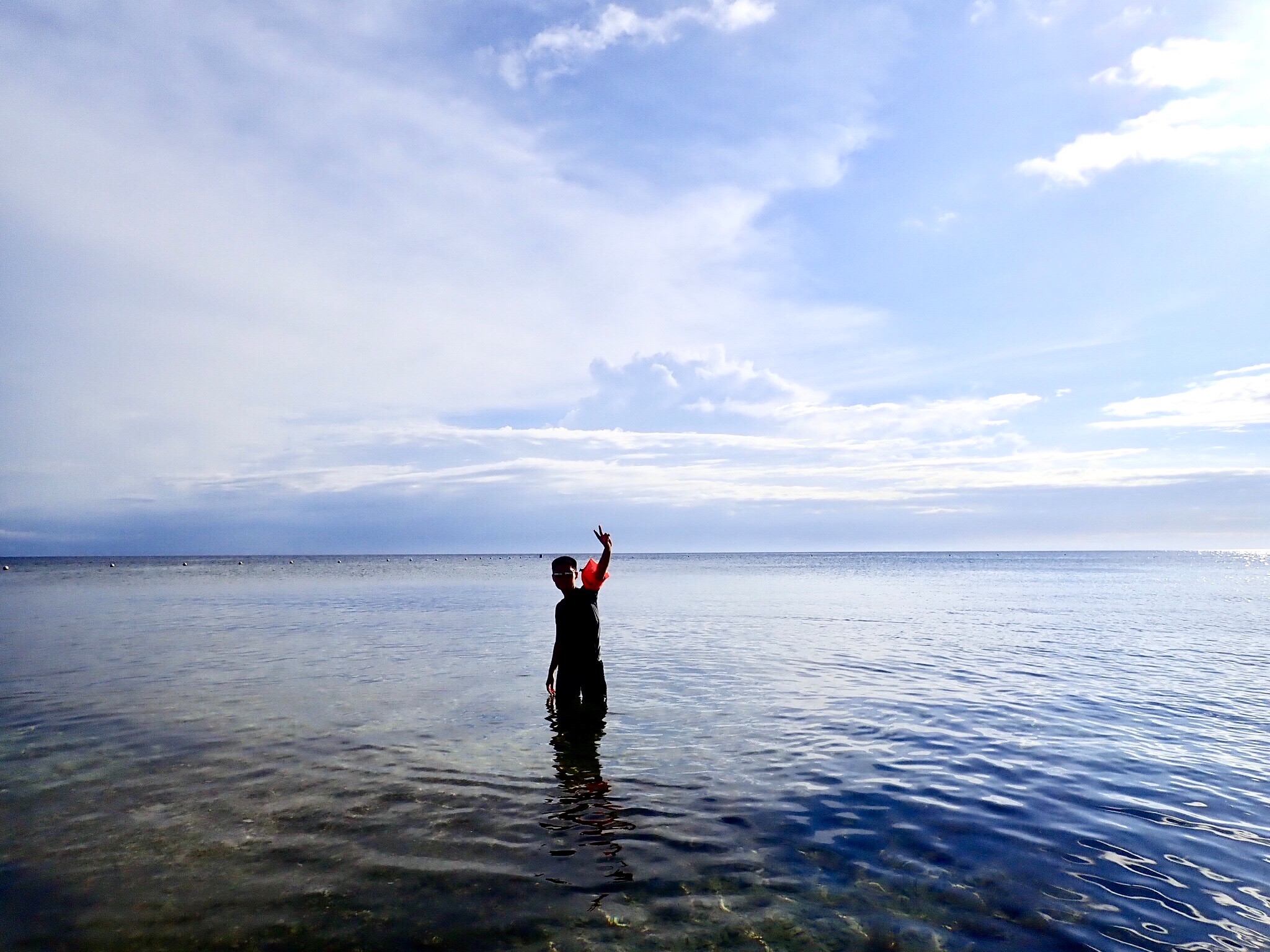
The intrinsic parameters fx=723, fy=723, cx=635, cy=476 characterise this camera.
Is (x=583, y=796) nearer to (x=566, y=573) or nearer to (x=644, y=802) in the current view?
(x=644, y=802)

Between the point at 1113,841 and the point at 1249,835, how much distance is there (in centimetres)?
193

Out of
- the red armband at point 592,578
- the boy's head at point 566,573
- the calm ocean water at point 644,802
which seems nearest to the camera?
the calm ocean water at point 644,802

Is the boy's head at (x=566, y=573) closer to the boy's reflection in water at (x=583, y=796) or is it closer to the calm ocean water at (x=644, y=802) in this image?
the boy's reflection in water at (x=583, y=796)

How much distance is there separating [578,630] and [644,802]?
391 cm

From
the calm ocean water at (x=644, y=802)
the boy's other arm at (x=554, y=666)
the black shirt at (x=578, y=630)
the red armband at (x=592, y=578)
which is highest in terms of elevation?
the red armband at (x=592, y=578)

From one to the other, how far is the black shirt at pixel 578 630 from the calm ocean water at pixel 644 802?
1.43 metres

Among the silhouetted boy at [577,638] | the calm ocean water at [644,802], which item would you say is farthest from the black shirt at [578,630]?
the calm ocean water at [644,802]

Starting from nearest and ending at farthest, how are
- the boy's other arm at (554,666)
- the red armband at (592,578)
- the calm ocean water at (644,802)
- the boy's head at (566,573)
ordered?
the calm ocean water at (644,802) → the boy's head at (566,573) → the red armband at (592,578) → the boy's other arm at (554,666)

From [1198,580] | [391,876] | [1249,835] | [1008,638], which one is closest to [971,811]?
[1249,835]

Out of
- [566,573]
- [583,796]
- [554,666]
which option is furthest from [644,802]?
[566,573]

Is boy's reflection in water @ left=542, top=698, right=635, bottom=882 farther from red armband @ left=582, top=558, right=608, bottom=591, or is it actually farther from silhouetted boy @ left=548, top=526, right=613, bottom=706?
red armband @ left=582, top=558, right=608, bottom=591

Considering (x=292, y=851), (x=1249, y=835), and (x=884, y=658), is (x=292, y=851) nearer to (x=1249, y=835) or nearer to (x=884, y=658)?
(x=1249, y=835)

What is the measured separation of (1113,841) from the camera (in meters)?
8.78

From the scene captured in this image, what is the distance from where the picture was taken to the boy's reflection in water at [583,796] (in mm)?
8547
